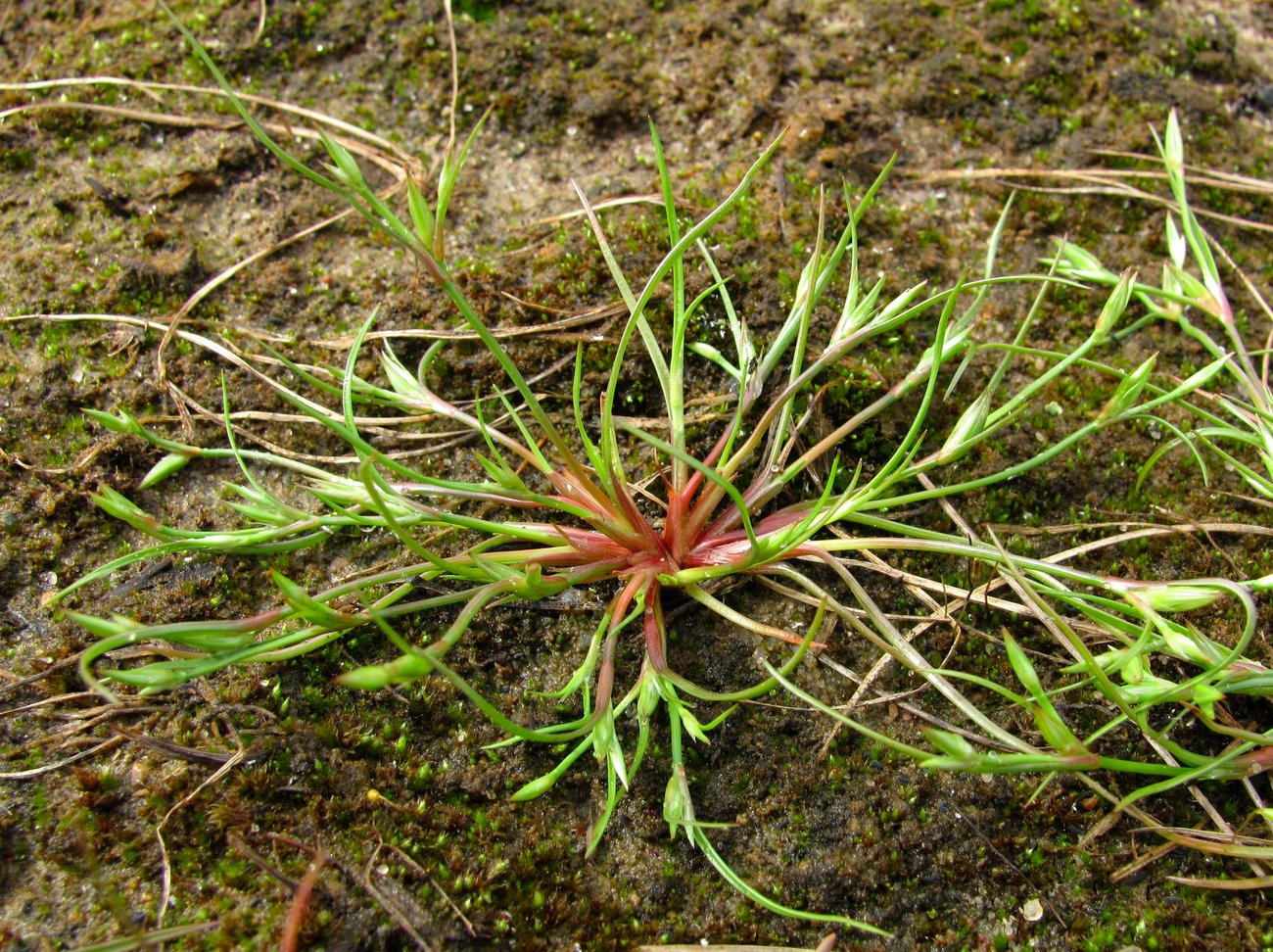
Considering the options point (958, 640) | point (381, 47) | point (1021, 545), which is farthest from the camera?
point (381, 47)

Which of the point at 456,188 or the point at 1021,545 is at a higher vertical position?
the point at 456,188

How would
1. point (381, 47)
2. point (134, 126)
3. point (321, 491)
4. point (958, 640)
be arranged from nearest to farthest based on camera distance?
point (321, 491)
point (958, 640)
point (134, 126)
point (381, 47)

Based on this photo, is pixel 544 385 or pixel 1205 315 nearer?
pixel 544 385

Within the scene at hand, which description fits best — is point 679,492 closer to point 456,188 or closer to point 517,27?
point 456,188

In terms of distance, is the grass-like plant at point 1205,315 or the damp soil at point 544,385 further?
the grass-like plant at point 1205,315

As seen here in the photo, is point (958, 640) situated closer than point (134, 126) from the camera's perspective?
Yes

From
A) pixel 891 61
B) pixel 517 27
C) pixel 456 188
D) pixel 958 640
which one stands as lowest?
pixel 958 640

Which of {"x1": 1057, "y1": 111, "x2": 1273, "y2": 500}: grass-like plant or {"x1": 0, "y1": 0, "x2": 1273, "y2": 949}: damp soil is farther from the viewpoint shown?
{"x1": 1057, "y1": 111, "x2": 1273, "y2": 500}: grass-like plant

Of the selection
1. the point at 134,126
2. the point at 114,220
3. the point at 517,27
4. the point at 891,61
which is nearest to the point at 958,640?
the point at 891,61
